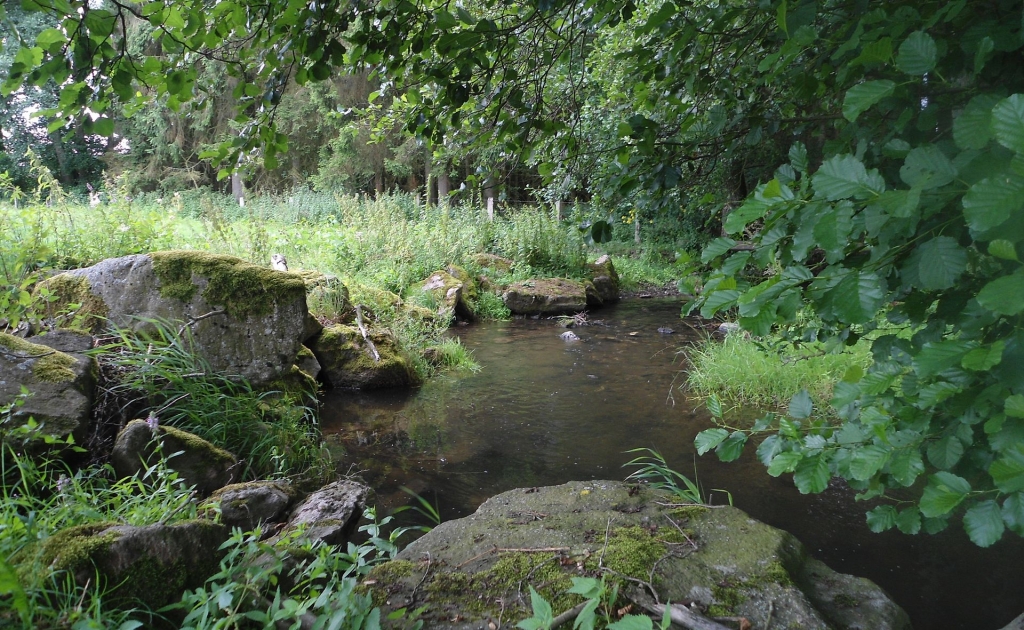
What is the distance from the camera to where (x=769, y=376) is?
5.64 metres

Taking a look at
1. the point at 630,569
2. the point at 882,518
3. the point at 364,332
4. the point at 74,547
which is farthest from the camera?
the point at 364,332

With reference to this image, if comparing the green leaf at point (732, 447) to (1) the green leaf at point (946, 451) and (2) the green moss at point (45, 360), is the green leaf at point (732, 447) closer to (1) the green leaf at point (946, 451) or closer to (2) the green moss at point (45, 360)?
(1) the green leaf at point (946, 451)

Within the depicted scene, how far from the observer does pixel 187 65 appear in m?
1.94

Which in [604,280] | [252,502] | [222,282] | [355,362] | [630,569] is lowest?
[604,280]

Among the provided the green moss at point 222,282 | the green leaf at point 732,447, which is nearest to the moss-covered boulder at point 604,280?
the green moss at point 222,282

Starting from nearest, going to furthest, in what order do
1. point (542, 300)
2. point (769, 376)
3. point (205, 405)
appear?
1. point (205, 405)
2. point (769, 376)
3. point (542, 300)

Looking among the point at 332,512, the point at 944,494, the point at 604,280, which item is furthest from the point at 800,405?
the point at 604,280

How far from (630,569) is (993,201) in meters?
1.70

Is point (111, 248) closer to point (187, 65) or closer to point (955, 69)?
point (187, 65)

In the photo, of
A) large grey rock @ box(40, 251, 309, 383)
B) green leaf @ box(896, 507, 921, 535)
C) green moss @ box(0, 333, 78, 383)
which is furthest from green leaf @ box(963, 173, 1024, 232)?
large grey rock @ box(40, 251, 309, 383)

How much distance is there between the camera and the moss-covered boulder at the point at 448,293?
376 inches

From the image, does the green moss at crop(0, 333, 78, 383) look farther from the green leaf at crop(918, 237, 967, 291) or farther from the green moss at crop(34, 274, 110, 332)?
the green leaf at crop(918, 237, 967, 291)

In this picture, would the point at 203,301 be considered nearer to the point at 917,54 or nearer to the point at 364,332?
the point at 364,332

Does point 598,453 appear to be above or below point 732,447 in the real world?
below
